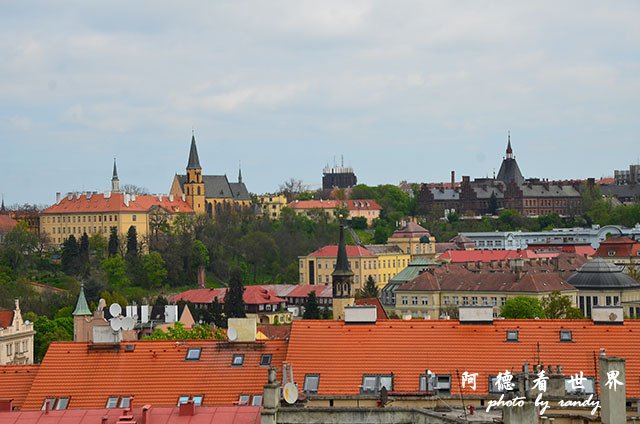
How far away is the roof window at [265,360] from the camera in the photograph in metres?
37.8

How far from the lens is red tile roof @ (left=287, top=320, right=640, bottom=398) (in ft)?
118

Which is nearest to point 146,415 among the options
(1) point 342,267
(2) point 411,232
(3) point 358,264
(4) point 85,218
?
(1) point 342,267

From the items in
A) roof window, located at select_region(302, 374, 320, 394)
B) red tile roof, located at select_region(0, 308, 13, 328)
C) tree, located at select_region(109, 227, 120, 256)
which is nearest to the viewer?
roof window, located at select_region(302, 374, 320, 394)

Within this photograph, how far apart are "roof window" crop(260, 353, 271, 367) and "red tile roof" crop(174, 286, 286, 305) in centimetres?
9508

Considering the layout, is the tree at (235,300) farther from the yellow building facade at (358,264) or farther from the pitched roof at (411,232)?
the pitched roof at (411,232)

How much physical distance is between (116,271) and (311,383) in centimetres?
11568

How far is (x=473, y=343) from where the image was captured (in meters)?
Answer: 37.4

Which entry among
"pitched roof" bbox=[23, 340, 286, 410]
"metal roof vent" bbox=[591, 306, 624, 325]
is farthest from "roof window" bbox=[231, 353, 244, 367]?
"metal roof vent" bbox=[591, 306, 624, 325]

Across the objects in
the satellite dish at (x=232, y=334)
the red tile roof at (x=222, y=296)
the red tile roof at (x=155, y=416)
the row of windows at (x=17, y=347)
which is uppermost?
the satellite dish at (x=232, y=334)

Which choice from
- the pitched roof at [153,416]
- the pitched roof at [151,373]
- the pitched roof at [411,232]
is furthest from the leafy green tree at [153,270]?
the pitched roof at [153,416]

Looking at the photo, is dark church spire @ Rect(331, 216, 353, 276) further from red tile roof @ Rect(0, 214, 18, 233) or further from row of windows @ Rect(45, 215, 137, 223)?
red tile roof @ Rect(0, 214, 18, 233)

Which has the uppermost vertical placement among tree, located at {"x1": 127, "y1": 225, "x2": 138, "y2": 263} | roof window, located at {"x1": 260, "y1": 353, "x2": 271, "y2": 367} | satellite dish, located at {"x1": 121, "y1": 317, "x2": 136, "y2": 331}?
tree, located at {"x1": 127, "y1": 225, "x2": 138, "y2": 263}

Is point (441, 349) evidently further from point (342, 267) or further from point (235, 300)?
point (235, 300)

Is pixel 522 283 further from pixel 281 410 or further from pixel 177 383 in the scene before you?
pixel 281 410
